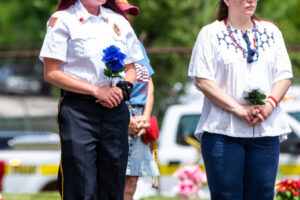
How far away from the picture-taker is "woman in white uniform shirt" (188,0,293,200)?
4.04 meters

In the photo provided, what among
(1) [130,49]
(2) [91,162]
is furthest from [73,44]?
(2) [91,162]

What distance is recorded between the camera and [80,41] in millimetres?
3654

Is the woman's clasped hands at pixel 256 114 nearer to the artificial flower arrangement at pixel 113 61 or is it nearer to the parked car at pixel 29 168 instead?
the artificial flower arrangement at pixel 113 61

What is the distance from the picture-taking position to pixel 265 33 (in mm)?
4176

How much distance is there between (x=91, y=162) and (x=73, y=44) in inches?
26.5

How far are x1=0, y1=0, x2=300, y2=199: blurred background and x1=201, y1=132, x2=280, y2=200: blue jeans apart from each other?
1.07 metres

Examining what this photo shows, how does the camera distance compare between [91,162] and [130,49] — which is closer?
[91,162]

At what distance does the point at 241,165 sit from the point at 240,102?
0.40 metres

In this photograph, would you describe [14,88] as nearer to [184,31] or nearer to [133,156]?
[184,31]

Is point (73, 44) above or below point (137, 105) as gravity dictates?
above

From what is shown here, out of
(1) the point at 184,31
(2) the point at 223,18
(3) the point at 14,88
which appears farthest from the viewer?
(3) the point at 14,88

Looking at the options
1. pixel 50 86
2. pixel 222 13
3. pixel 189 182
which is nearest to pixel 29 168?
pixel 189 182

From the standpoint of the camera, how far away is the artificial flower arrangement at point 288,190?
5.50 meters

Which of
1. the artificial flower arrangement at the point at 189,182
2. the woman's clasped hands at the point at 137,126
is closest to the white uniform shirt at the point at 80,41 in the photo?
the woman's clasped hands at the point at 137,126
